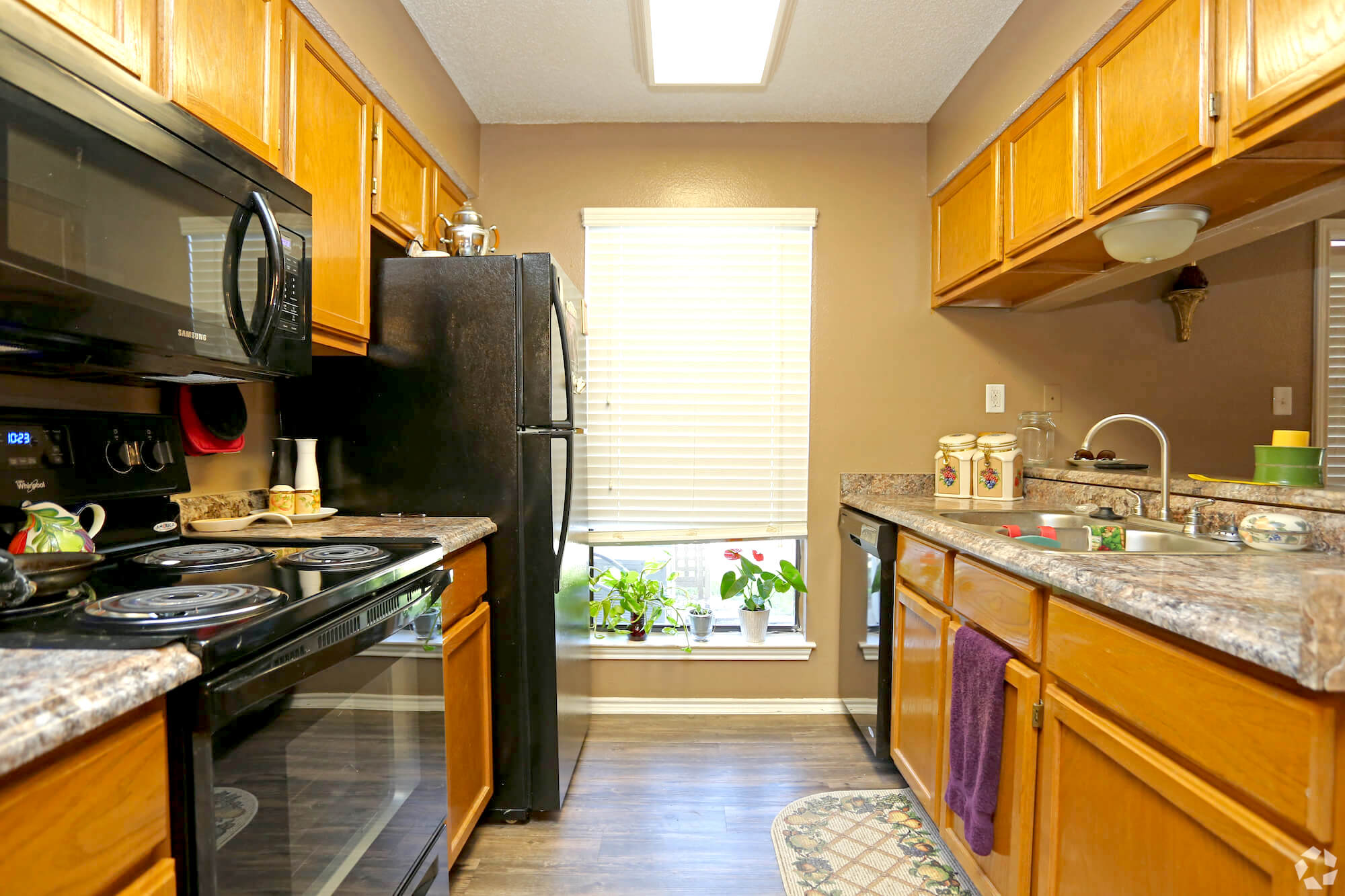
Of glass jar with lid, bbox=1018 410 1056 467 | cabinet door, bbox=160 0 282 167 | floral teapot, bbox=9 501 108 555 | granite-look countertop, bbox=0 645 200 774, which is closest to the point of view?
granite-look countertop, bbox=0 645 200 774

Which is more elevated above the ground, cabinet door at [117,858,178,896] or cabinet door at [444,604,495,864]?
cabinet door at [117,858,178,896]

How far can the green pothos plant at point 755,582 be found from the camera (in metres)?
2.59

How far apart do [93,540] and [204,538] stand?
23 centimetres

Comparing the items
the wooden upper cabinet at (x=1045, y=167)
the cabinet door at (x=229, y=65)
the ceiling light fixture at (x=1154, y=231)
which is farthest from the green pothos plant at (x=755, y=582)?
the cabinet door at (x=229, y=65)

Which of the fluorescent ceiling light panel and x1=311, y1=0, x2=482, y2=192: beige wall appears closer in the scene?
x1=311, y1=0, x2=482, y2=192: beige wall

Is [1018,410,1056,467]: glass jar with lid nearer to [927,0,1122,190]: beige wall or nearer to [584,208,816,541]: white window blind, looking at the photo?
[584,208,816,541]: white window blind

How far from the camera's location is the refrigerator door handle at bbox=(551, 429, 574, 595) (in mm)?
1876

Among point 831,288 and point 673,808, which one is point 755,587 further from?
point 831,288

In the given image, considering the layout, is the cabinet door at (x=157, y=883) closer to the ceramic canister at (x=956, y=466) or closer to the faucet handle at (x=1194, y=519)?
the faucet handle at (x=1194, y=519)

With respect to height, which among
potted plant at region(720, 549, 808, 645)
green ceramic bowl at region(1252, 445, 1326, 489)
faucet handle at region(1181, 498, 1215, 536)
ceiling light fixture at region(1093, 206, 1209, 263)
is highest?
ceiling light fixture at region(1093, 206, 1209, 263)

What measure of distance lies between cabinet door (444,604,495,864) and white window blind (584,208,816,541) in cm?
97

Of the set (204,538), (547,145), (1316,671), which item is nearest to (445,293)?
(204,538)

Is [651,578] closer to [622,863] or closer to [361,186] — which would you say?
[622,863]

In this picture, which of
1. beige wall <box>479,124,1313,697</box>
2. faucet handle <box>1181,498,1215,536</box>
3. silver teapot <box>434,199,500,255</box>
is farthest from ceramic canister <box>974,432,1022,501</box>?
silver teapot <box>434,199,500,255</box>
